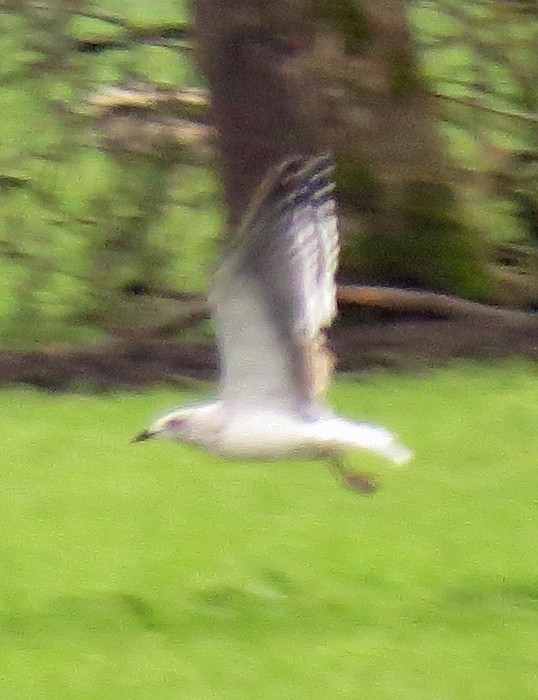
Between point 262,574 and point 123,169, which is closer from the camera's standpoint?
point 262,574

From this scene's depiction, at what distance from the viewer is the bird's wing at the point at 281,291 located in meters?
2.75

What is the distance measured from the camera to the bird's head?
120 inches

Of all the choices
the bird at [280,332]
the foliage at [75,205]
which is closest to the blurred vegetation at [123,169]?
the foliage at [75,205]

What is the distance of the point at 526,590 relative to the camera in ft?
13.8

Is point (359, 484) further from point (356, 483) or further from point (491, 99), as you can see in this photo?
point (491, 99)

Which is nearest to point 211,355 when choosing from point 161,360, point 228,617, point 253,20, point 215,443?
point 161,360

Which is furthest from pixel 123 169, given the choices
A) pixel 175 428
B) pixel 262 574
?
pixel 175 428

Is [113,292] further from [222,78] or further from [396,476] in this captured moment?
[396,476]

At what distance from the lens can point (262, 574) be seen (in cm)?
424

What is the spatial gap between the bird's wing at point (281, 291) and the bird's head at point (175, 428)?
96mm

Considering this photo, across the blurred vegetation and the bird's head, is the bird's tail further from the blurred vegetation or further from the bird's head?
the blurred vegetation

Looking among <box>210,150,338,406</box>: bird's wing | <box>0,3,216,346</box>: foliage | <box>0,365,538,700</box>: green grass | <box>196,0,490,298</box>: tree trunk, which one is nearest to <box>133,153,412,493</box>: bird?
<box>210,150,338,406</box>: bird's wing

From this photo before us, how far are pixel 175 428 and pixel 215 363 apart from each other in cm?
285

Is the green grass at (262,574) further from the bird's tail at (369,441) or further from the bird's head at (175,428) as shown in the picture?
the bird's tail at (369,441)
